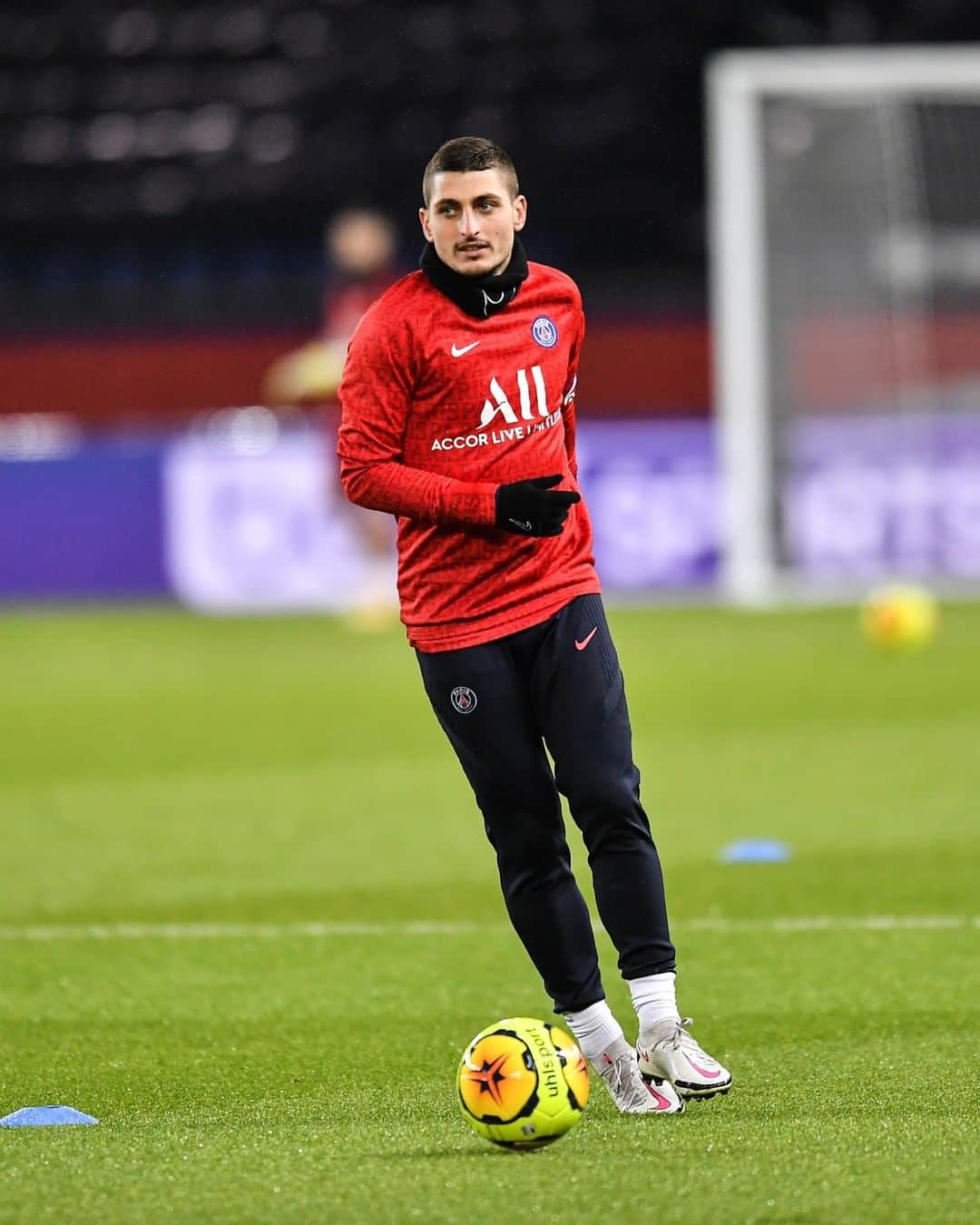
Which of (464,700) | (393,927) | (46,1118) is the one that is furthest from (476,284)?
(393,927)

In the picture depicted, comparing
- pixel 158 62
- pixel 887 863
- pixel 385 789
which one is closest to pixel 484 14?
pixel 158 62

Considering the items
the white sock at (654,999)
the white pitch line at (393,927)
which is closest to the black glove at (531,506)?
the white sock at (654,999)

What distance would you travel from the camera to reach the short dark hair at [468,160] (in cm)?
458

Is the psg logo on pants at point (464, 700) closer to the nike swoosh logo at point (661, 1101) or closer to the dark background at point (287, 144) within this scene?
the nike swoosh logo at point (661, 1101)

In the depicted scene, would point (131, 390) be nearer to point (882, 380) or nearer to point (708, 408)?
point (708, 408)

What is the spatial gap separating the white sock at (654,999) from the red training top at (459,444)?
762 mm

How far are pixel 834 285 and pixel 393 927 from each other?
10.9 metres

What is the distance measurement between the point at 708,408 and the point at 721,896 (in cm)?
1917

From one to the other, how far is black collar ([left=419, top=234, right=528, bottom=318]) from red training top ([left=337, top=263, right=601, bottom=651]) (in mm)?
21

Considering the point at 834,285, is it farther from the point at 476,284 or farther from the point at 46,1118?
the point at 46,1118

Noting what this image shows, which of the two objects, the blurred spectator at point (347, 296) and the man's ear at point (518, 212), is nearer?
the man's ear at point (518, 212)

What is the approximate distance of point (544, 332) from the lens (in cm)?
473

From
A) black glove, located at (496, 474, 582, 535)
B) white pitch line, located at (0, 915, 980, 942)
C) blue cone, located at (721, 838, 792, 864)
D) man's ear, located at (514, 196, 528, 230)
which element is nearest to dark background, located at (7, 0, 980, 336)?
blue cone, located at (721, 838, 792, 864)

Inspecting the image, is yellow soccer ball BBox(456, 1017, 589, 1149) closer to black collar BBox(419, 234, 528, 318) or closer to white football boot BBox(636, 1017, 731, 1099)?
white football boot BBox(636, 1017, 731, 1099)
